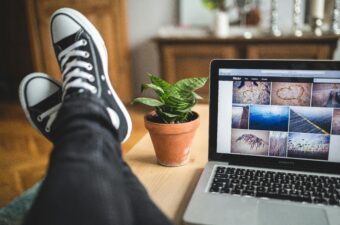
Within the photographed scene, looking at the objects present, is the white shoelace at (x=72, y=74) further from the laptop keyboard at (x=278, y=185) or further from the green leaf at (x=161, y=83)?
the laptop keyboard at (x=278, y=185)

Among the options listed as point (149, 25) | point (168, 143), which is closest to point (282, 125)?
point (168, 143)

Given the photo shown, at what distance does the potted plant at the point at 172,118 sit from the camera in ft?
1.94

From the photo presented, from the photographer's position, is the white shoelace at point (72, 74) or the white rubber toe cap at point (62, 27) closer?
the white shoelace at point (72, 74)

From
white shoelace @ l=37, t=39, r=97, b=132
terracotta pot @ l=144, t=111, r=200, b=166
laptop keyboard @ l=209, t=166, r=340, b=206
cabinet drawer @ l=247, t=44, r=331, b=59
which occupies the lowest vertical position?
laptop keyboard @ l=209, t=166, r=340, b=206

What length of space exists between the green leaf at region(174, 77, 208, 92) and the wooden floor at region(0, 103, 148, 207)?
3.38 feet

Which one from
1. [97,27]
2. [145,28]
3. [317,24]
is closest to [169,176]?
[317,24]

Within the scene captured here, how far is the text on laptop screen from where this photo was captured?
55cm

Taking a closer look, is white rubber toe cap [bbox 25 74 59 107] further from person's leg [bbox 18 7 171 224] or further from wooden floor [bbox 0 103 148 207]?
wooden floor [bbox 0 103 148 207]

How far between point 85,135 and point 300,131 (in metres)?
0.37

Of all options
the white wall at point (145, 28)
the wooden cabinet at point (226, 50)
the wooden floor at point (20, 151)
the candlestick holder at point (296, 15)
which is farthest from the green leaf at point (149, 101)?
the white wall at point (145, 28)

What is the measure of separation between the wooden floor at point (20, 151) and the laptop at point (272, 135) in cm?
106

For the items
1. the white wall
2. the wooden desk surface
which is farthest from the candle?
the wooden desk surface

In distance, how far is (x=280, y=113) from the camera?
1.88 feet

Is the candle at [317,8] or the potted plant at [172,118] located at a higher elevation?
the candle at [317,8]
